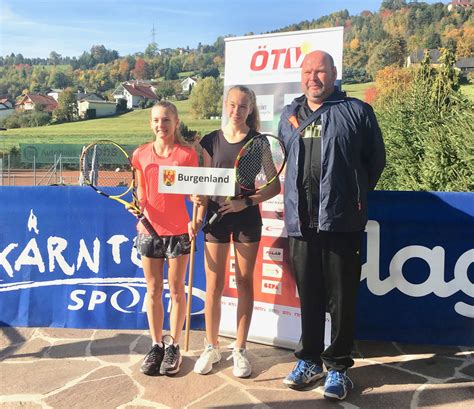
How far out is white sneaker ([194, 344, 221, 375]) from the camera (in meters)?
3.33

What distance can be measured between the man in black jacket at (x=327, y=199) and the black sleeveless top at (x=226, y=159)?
265 mm

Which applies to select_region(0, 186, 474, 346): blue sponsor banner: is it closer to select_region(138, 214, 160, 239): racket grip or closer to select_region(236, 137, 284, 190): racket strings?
select_region(138, 214, 160, 239): racket grip

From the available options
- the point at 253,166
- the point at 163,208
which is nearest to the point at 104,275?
the point at 163,208

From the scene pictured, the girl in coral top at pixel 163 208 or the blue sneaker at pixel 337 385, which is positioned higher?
the girl in coral top at pixel 163 208

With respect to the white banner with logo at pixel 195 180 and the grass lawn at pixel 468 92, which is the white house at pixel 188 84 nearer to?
the grass lawn at pixel 468 92

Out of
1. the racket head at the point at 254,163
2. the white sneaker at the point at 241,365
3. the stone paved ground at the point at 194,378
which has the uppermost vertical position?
the racket head at the point at 254,163

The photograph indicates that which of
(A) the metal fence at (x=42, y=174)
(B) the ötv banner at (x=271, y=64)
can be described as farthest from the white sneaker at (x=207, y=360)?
(A) the metal fence at (x=42, y=174)

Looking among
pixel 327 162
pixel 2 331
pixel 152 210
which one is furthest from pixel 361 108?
pixel 2 331

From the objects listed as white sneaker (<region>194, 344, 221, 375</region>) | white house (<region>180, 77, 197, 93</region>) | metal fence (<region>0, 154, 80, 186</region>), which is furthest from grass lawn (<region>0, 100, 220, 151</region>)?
white sneaker (<region>194, 344, 221, 375</region>)

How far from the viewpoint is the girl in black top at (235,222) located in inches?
122

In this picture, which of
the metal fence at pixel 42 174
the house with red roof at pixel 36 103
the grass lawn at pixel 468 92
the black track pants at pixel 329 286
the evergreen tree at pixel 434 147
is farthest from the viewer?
the house with red roof at pixel 36 103

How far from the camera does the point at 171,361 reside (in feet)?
10.8

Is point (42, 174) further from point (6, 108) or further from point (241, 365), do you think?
point (6, 108)

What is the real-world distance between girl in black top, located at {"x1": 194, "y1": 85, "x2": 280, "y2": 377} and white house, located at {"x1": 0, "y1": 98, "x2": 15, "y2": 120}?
7812 cm
